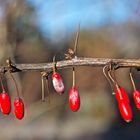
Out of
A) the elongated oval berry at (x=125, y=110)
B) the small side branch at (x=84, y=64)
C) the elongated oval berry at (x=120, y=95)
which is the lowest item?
the elongated oval berry at (x=125, y=110)

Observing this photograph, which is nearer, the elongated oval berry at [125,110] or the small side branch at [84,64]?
the small side branch at [84,64]

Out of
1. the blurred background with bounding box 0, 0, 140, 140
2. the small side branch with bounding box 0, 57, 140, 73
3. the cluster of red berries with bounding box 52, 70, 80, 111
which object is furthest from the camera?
the blurred background with bounding box 0, 0, 140, 140

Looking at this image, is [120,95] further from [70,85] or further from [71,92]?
[70,85]

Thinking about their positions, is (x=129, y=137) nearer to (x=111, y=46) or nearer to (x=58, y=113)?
(x=58, y=113)

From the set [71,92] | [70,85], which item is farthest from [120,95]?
[70,85]

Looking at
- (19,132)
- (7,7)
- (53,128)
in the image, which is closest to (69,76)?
(53,128)

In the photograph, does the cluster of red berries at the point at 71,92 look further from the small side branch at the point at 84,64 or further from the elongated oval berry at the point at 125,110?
the elongated oval berry at the point at 125,110

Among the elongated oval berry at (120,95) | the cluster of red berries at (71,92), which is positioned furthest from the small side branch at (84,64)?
the elongated oval berry at (120,95)

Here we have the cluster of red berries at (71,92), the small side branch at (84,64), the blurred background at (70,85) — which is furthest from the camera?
the blurred background at (70,85)

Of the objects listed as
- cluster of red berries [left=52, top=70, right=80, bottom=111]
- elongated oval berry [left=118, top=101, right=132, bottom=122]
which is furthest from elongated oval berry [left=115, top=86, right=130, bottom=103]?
cluster of red berries [left=52, top=70, right=80, bottom=111]

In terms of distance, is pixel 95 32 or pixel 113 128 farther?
pixel 95 32

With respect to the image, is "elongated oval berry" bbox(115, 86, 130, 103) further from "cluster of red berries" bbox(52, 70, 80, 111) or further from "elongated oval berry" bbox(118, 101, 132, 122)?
"cluster of red berries" bbox(52, 70, 80, 111)
